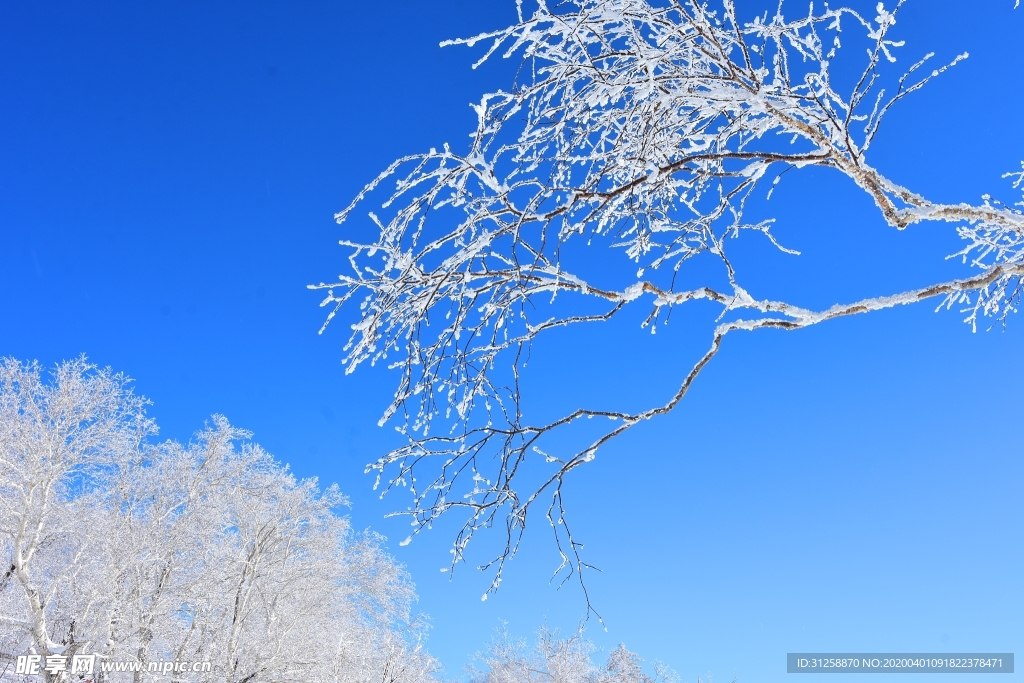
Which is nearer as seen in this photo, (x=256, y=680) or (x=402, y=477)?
(x=402, y=477)

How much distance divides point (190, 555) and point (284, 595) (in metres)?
2.44

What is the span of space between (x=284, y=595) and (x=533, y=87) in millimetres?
13951

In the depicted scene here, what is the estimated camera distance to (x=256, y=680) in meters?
12.1

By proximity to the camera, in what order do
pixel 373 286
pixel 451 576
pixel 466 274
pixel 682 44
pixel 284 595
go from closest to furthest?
pixel 682 44 → pixel 466 274 → pixel 373 286 → pixel 451 576 → pixel 284 595

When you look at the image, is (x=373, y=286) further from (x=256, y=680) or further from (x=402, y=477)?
(x=256, y=680)

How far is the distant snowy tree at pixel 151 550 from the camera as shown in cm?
1066

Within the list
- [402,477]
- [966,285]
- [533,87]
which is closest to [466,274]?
[533,87]

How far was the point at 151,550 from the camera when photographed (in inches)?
438

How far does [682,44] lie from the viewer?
1879 mm

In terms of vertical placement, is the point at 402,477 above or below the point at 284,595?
below


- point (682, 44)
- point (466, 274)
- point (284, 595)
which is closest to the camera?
point (682, 44)

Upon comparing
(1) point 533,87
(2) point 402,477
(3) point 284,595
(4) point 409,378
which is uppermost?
(3) point 284,595

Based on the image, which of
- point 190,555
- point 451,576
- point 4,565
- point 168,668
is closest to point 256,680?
point 168,668

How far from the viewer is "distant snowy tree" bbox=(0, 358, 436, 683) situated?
35.0ft
